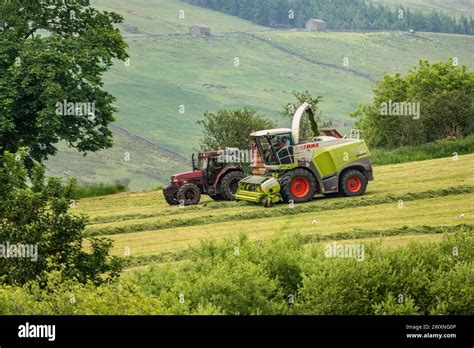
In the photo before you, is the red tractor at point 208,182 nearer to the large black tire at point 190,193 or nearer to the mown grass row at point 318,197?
the large black tire at point 190,193

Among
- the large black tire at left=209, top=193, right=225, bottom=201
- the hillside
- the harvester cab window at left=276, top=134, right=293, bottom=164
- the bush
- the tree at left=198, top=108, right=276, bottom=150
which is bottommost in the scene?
the bush

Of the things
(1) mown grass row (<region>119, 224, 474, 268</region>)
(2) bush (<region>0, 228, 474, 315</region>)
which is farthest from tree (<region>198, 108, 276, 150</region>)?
(2) bush (<region>0, 228, 474, 315</region>)

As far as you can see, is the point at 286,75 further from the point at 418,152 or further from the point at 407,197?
the point at 407,197

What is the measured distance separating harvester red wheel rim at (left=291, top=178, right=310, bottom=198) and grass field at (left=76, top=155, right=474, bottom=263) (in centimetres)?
60

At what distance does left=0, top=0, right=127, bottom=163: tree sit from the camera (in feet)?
150

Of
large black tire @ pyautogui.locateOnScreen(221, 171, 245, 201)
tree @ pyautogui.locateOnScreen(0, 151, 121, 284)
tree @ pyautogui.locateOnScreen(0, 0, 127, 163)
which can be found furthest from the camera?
tree @ pyautogui.locateOnScreen(0, 0, 127, 163)

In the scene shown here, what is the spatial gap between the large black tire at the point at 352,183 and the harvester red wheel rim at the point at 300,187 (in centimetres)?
140

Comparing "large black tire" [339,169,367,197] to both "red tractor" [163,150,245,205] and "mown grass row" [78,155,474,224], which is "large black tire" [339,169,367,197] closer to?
"mown grass row" [78,155,474,224]

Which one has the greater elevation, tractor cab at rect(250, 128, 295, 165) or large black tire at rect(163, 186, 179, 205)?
tractor cab at rect(250, 128, 295, 165)

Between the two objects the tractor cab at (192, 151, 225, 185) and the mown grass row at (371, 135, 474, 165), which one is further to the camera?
the mown grass row at (371, 135, 474, 165)

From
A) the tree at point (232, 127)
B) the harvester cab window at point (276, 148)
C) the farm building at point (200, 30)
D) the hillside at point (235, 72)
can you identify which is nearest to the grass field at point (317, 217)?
the harvester cab window at point (276, 148)

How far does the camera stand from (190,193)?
129ft

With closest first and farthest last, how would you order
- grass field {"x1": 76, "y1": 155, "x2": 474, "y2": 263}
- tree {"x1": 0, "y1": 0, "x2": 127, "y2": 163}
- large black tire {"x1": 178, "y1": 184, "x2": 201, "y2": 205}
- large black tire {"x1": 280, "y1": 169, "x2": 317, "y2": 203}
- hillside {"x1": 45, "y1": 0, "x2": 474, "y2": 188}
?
grass field {"x1": 76, "y1": 155, "x2": 474, "y2": 263}, large black tire {"x1": 280, "y1": 169, "x2": 317, "y2": 203}, large black tire {"x1": 178, "y1": 184, "x2": 201, "y2": 205}, tree {"x1": 0, "y1": 0, "x2": 127, "y2": 163}, hillside {"x1": 45, "y1": 0, "x2": 474, "y2": 188}

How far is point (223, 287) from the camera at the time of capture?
1841 centimetres
